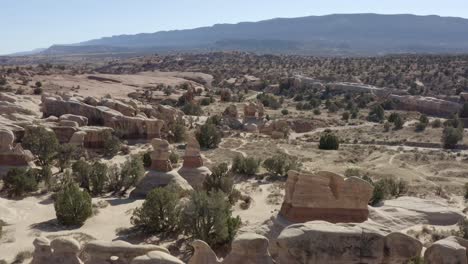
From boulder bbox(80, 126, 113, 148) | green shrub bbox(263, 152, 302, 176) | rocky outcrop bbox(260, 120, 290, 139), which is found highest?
boulder bbox(80, 126, 113, 148)

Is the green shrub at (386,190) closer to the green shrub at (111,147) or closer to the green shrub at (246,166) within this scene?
the green shrub at (246,166)

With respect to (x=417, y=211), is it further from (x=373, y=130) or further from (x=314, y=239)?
(x=373, y=130)

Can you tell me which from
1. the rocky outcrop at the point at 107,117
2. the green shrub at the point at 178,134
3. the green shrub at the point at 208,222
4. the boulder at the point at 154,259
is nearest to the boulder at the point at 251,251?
the boulder at the point at 154,259

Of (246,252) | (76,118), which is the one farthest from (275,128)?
(246,252)

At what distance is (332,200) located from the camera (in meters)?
18.4

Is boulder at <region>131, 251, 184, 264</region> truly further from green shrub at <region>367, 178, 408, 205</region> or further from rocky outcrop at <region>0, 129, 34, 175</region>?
rocky outcrop at <region>0, 129, 34, 175</region>

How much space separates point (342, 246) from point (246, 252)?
7.46 feet

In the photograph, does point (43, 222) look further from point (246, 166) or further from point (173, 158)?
point (246, 166)

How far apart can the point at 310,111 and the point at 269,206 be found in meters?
42.7

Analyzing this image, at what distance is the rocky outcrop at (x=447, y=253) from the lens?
453 inches

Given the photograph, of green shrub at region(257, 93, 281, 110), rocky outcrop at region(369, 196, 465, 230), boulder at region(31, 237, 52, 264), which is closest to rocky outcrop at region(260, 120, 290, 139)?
green shrub at region(257, 93, 281, 110)

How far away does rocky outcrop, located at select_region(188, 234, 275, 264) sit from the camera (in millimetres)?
12312

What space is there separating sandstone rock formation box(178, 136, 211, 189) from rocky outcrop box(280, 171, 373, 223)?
28.5ft

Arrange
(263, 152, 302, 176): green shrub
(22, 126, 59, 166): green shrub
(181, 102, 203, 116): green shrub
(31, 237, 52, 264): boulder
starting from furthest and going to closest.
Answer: (181, 102, 203, 116): green shrub < (263, 152, 302, 176): green shrub < (22, 126, 59, 166): green shrub < (31, 237, 52, 264): boulder
